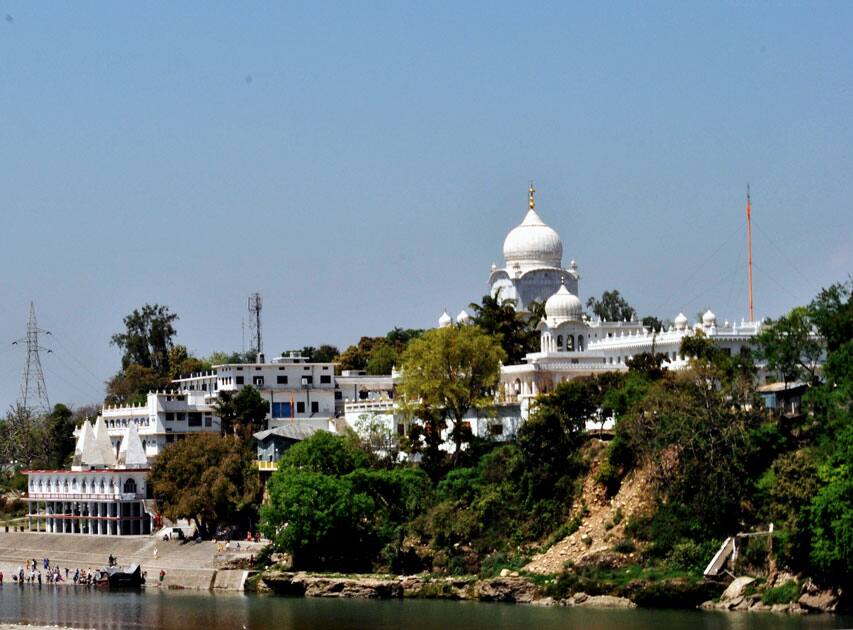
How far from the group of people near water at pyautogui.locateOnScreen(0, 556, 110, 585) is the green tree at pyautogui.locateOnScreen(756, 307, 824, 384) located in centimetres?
2722

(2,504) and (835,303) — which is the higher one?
(835,303)

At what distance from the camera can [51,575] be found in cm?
7362

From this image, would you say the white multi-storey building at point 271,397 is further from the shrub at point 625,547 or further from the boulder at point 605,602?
the boulder at point 605,602

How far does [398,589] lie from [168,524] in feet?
71.1

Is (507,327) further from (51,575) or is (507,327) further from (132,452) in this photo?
A: (51,575)

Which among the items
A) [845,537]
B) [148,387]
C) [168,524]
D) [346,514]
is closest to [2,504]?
[148,387]

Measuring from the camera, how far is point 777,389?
6625 cm

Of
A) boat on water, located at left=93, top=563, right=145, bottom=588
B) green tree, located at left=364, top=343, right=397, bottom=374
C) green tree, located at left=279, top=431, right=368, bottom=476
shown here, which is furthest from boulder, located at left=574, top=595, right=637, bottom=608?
green tree, located at left=364, top=343, right=397, bottom=374

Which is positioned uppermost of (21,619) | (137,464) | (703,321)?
(703,321)

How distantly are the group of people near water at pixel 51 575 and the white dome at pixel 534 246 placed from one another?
2853 centimetres

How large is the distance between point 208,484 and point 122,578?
20.6ft

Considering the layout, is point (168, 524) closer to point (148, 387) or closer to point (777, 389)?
point (148, 387)

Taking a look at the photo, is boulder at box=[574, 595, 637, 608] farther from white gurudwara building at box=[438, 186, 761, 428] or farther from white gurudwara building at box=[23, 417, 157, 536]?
white gurudwara building at box=[23, 417, 157, 536]

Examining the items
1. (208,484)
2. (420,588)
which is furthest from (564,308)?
(420,588)
